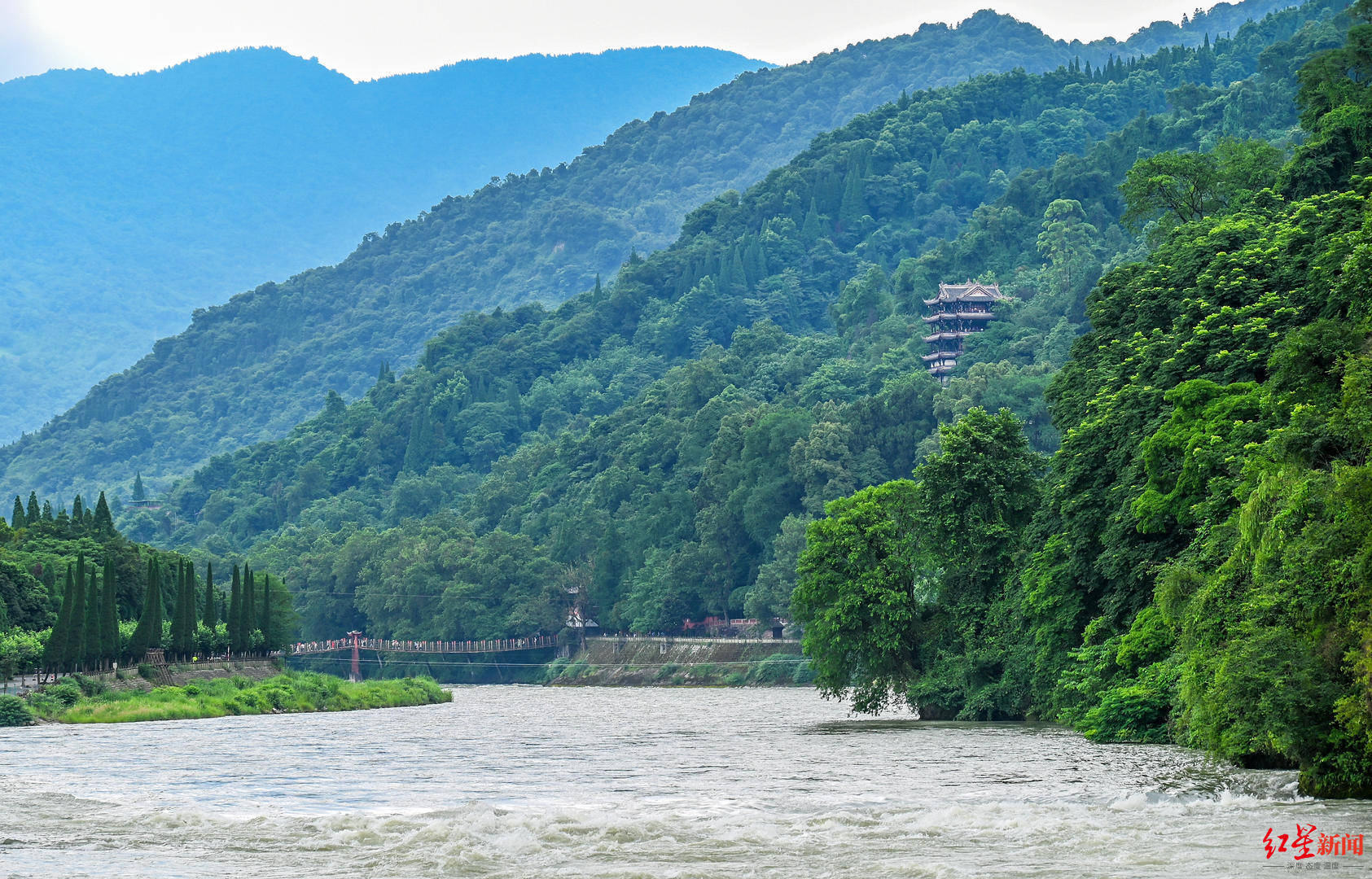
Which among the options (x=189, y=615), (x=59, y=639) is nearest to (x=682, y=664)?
(x=189, y=615)

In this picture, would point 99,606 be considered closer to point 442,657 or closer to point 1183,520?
point 1183,520

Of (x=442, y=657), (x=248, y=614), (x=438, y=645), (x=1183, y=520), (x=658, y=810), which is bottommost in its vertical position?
(x=442, y=657)

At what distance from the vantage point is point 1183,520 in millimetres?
54125

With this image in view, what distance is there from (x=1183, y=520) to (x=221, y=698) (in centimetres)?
5759

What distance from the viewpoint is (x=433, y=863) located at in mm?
30297

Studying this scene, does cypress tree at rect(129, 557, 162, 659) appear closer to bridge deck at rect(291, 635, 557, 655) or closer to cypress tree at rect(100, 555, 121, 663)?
cypress tree at rect(100, 555, 121, 663)

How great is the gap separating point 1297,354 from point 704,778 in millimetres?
20529

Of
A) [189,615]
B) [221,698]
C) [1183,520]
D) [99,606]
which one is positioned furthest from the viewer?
[189,615]

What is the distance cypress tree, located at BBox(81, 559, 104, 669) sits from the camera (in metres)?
85.0

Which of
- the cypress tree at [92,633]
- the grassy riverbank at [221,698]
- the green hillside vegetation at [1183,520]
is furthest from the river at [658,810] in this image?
the cypress tree at [92,633]

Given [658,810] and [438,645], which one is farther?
[438,645]

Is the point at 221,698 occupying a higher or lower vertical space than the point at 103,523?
lower

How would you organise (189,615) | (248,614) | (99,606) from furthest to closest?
1. (248,614)
2. (189,615)
3. (99,606)

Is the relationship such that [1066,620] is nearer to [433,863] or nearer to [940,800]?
[940,800]
